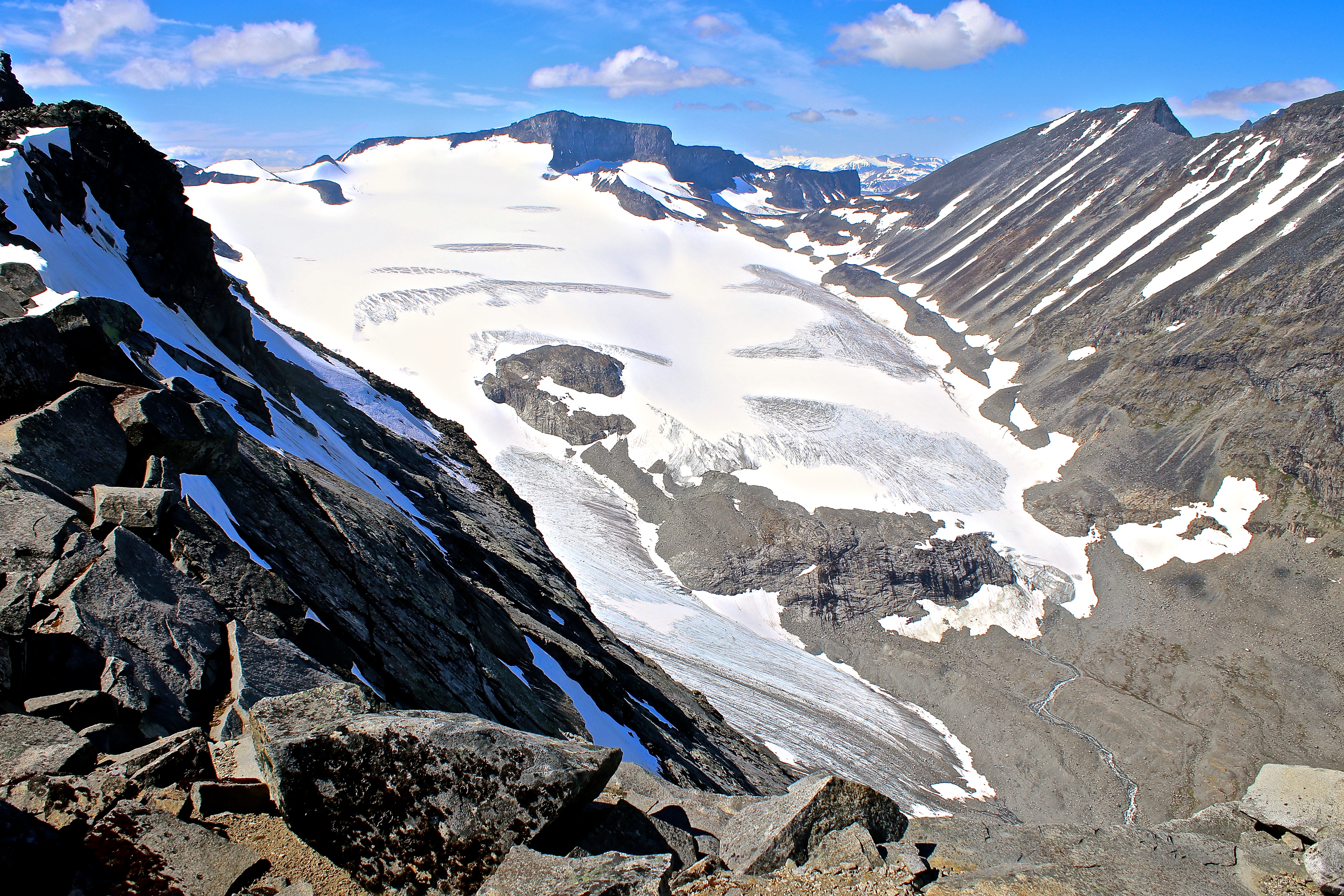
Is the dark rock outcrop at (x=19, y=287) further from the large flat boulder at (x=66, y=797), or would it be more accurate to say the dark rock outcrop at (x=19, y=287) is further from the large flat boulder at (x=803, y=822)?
the large flat boulder at (x=803, y=822)

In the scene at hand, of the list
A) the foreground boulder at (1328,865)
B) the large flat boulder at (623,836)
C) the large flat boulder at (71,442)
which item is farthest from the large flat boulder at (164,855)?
the foreground boulder at (1328,865)

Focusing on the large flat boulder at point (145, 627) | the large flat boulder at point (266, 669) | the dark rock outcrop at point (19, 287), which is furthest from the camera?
the dark rock outcrop at point (19, 287)

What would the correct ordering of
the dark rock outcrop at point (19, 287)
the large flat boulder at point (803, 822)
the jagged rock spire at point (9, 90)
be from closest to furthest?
the large flat boulder at point (803, 822) < the dark rock outcrop at point (19, 287) < the jagged rock spire at point (9, 90)

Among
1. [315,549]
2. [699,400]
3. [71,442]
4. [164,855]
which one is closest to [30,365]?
[71,442]

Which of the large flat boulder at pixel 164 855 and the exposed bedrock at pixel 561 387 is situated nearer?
the large flat boulder at pixel 164 855

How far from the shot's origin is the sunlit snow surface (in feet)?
153

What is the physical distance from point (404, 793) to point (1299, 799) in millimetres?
8815

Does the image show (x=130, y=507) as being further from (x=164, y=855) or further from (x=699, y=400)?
(x=699, y=400)

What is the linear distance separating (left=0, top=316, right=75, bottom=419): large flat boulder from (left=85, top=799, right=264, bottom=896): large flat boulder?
6263 mm

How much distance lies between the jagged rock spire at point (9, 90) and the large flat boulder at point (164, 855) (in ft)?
99.9

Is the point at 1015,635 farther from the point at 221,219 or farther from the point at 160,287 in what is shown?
the point at 221,219

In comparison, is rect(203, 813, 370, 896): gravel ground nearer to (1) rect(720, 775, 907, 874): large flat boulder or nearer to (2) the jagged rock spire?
(1) rect(720, 775, 907, 874): large flat boulder

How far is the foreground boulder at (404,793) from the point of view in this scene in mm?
5645

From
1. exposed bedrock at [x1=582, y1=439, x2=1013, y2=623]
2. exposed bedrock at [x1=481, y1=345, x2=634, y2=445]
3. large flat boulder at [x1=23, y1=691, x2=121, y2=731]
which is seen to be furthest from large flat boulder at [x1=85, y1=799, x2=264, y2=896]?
exposed bedrock at [x1=481, y1=345, x2=634, y2=445]
